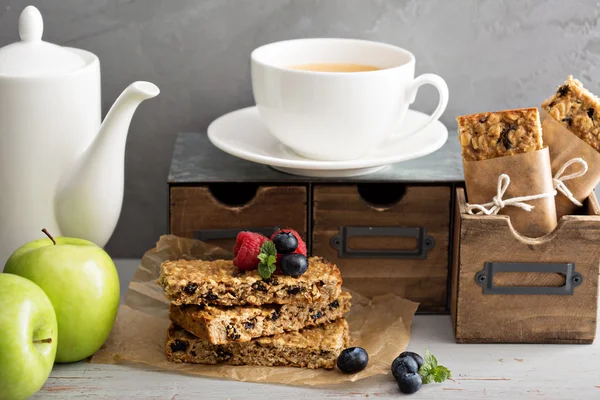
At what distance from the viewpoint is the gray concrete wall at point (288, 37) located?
127cm

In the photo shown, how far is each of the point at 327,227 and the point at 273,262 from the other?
15 cm

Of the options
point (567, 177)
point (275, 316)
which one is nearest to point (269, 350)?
point (275, 316)

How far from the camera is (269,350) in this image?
102 centimetres

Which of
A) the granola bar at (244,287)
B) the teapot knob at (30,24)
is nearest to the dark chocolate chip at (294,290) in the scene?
the granola bar at (244,287)

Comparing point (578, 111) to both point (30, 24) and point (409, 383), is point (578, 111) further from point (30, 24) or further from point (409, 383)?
point (30, 24)

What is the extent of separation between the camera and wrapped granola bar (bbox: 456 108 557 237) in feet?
3.38

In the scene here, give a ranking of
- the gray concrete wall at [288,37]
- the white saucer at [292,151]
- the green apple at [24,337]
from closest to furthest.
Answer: the green apple at [24,337] → the white saucer at [292,151] → the gray concrete wall at [288,37]

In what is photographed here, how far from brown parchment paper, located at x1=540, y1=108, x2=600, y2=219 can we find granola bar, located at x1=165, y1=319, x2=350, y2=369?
34cm

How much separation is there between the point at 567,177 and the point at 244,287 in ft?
1.37

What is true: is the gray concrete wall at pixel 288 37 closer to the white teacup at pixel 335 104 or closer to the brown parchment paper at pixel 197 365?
the white teacup at pixel 335 104

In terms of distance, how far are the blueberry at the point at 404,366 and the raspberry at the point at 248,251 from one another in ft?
0.67

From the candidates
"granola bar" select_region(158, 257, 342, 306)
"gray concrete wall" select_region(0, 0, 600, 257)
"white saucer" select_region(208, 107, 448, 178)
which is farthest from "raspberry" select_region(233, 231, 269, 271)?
"gray concrete wall" select_region(0, 0, 600, 257)

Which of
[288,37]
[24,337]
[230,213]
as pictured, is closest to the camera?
[24,337]

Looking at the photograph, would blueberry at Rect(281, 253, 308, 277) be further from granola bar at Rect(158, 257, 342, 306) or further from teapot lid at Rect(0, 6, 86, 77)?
teapot lid at Rect(0, 6, 86, 77)
